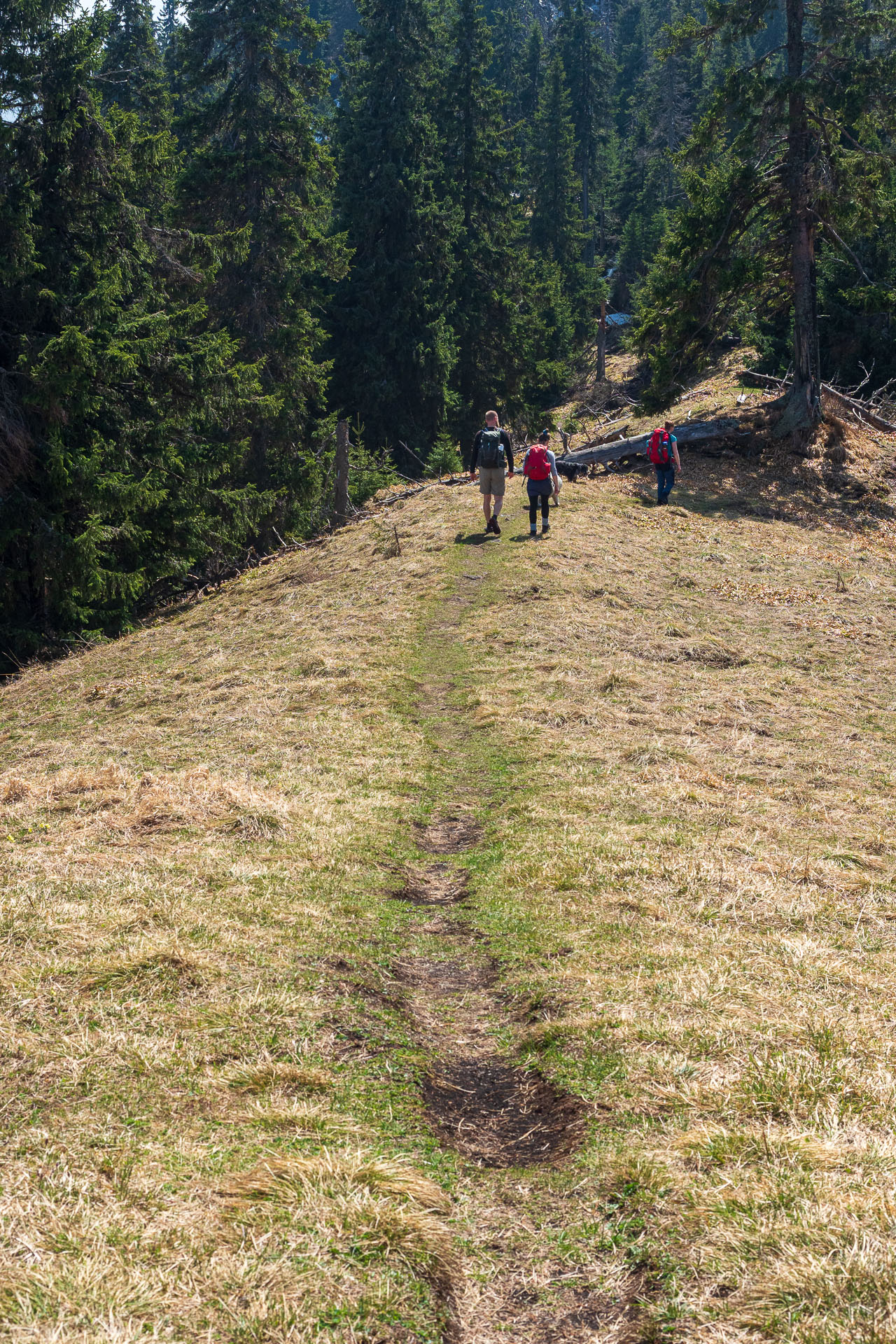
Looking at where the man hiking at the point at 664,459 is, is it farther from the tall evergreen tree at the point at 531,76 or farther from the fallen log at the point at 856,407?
the tall evergreen tree at the point at 531,76

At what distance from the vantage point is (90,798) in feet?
28.0

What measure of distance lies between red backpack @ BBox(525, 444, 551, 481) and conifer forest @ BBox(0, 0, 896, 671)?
27.3ft

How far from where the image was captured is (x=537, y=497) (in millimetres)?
18703

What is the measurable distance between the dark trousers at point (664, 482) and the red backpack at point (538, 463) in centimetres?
548

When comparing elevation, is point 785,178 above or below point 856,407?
above

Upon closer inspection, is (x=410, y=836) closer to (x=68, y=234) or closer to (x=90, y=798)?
(x=90, y=798)

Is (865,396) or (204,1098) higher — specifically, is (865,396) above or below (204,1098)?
above

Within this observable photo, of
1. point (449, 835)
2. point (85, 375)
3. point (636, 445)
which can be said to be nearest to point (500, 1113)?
point (449, 835)

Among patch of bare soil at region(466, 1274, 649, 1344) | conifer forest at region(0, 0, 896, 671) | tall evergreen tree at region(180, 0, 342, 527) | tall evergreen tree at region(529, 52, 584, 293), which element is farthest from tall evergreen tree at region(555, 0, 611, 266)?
patch of bare soil at region(466, 1274, 649, 1344)

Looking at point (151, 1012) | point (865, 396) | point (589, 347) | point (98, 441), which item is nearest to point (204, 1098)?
point (151, 1012)

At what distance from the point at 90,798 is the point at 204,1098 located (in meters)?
4.86

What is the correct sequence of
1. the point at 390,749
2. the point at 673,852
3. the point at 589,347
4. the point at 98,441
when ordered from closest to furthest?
the point at 673,852 → the point at 390,749 → the point at 98,441 → the point at 589,347

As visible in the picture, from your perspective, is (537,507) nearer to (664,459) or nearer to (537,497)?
(537,497)

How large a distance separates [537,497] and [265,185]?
1647 centimetres
